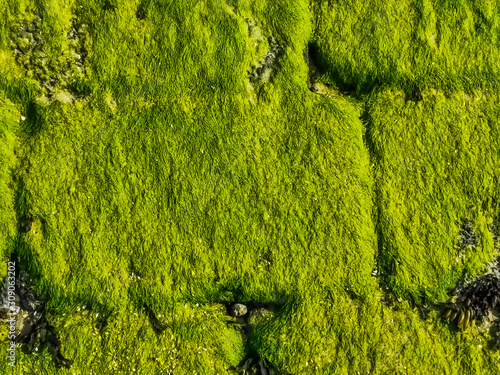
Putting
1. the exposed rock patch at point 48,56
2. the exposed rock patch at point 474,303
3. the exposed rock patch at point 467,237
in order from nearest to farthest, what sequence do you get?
the exposed rock patch at point 474,303, the exposed rock patch at point 467,237, the exposed rock patch at point 48,56

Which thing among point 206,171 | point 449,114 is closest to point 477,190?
point 449,114

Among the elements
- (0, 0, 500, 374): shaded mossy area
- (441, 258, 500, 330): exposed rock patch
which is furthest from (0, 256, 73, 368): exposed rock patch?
(441, 258, 500, 330): exposed rock patch

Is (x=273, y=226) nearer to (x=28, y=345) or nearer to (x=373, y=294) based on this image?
(x=373, y=294)

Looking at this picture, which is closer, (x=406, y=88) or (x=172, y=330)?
(x=172, y=330)

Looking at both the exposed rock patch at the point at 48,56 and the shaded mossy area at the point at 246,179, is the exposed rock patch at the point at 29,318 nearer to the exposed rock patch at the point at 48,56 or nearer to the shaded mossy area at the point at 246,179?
the shaded mossy area at the point at 246,179

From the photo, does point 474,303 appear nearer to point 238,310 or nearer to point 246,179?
point 238,310

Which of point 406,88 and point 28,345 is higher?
point 406,88

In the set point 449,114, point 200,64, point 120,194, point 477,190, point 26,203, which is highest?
point 449,114

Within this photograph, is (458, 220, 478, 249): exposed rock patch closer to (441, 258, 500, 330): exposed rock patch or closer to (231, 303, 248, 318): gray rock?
(441, 258, 500, 330): exposed rock patch

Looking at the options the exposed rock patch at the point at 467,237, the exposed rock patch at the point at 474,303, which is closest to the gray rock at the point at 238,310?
the exposed rock patch at the point at 474,303
